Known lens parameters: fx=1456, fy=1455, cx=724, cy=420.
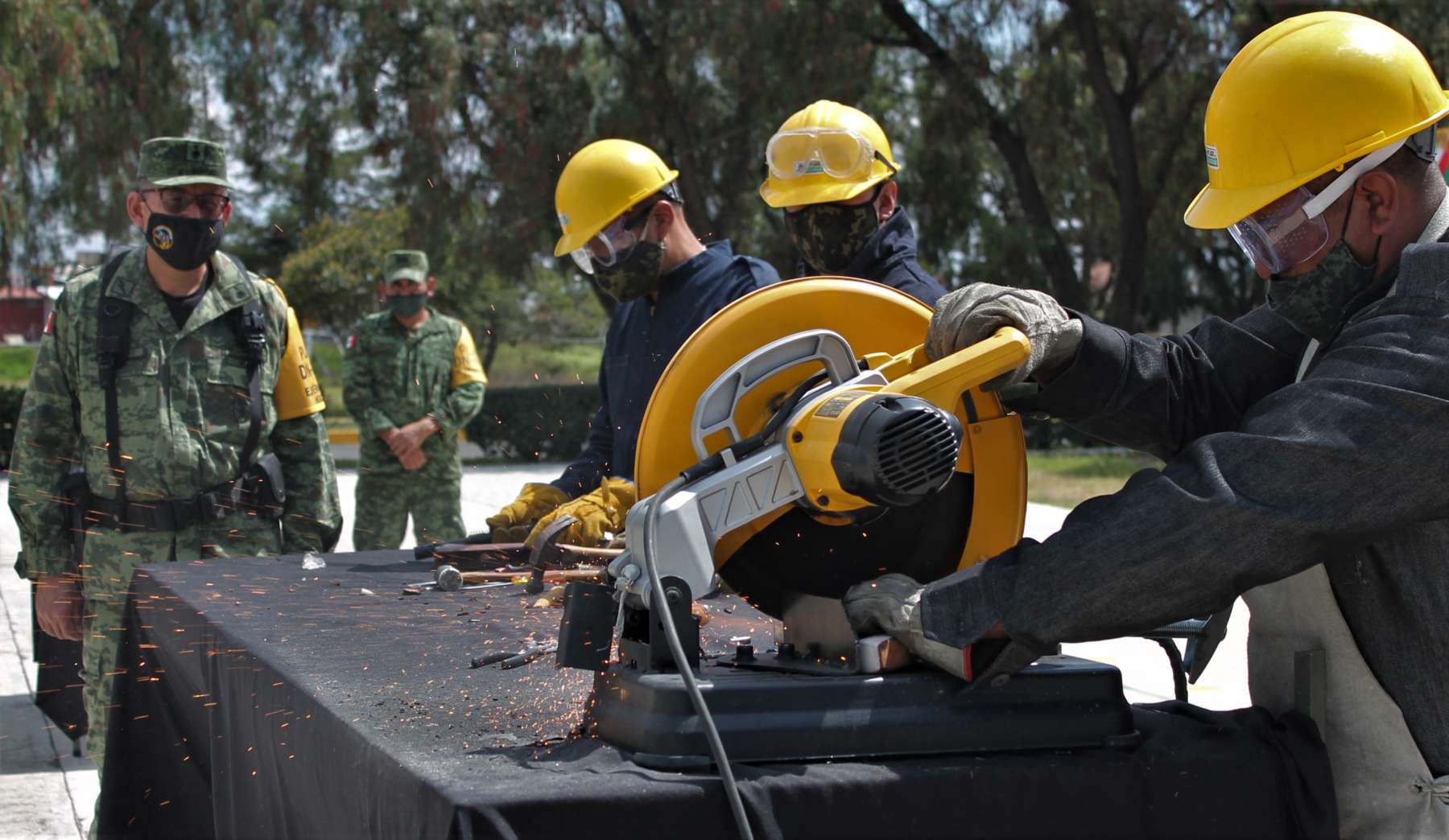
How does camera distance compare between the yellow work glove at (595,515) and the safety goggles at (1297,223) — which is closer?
the safety goggles at (1297,223)

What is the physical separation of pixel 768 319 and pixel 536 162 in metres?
14.4

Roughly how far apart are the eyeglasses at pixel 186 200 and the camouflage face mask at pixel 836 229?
1.62 m

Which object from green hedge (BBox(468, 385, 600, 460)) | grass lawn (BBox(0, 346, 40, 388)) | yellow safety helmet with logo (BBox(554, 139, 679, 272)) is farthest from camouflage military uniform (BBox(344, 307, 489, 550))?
grass lawn (BBox(0, 346, 40, 388))

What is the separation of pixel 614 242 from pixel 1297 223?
210 cm

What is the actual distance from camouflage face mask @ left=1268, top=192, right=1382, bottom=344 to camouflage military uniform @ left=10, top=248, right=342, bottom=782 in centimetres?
299

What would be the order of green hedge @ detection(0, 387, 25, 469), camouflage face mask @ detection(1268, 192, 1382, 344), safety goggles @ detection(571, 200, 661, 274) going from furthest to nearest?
green hedge @ detection(0, 387, 25, 469)
safety goggles @ detection(571, 200, 661, 274)
camouflage face mask @ detection(1268, 192, 1382, 344)

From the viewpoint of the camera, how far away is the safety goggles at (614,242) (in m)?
3.65

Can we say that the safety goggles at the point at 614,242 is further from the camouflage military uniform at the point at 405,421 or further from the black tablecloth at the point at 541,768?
the camouflage military uniform at the point at 405,421

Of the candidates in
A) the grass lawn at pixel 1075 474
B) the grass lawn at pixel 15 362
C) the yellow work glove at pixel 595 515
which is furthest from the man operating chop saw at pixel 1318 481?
the grass lawn at pixel 15 362

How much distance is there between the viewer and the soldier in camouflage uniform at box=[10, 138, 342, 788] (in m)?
3.93

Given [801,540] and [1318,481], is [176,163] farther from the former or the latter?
[1318,481]

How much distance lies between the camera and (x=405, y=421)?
279 inches

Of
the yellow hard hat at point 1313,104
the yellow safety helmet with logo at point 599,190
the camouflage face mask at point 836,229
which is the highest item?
the yellow safety helmet with logo at point 599,190

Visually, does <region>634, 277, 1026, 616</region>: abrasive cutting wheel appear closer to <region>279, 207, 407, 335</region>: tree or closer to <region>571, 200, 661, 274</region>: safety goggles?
<region>571, 200, 661, 274</region>: safety goggles
